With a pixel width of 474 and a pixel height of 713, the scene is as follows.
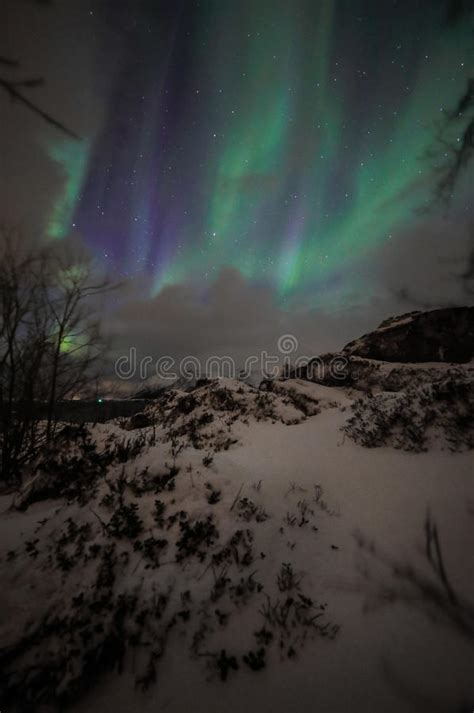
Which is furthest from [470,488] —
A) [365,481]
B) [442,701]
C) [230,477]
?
[230,477]

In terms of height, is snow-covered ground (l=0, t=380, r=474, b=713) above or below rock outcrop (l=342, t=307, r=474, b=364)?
below

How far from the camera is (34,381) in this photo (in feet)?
23.9

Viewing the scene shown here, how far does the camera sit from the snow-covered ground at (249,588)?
1893mm

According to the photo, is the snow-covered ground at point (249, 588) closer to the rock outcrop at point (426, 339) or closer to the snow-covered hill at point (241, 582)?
the snow-covered hill at point (241, 582)

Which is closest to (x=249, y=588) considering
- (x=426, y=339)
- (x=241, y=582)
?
(x=241, y=582)

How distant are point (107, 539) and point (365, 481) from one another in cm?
388

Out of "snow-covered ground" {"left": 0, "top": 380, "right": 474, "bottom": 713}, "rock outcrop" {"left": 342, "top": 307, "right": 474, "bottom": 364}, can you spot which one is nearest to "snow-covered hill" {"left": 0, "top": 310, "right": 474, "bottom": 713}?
"snow-covered ground" {"left": 0, "top": 380, "right": 474, "bottom": 713}

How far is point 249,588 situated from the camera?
2.62 m

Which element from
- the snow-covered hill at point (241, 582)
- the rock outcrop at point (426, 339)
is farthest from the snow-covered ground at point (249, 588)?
the rock outcrop at point (426, 339)

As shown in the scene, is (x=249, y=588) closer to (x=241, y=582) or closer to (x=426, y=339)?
(x=241, y=582)

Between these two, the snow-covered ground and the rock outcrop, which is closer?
the snow-covered ground

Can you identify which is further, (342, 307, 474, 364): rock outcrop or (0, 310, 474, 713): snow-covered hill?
(342, 307, 474, 364): rock outcrop

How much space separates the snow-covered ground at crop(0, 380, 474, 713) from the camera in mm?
1893

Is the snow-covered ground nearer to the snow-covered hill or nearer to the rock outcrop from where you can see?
the snow-covered hill
